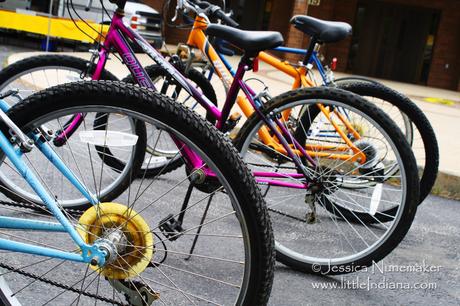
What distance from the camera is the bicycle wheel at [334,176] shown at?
309 cm

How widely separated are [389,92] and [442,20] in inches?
745

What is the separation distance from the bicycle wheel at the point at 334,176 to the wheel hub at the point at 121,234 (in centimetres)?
122

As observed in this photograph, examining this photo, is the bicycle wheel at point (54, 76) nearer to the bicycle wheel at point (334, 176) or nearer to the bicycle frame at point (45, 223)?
the bicycle wheel at point (334, 176)

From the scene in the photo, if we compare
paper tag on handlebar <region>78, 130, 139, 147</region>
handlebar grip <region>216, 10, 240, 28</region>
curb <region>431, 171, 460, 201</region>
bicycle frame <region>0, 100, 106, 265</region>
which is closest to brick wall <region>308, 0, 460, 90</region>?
curb <region>431, 171, 460, 201</region>

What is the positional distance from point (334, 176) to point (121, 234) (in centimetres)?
153

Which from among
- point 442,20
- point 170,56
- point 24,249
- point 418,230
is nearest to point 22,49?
point 170,56

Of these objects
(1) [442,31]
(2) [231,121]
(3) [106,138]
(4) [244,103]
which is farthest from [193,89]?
(1) [442,31]

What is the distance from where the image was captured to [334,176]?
3.32m

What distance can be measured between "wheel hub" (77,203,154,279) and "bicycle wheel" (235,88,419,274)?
1221mm

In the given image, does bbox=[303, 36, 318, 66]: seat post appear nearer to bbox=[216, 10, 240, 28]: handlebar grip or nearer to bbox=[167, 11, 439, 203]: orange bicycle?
bbox=[167, 11, 439, 203]: orange bicycle

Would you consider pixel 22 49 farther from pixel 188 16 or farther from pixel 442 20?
pixel 442 20

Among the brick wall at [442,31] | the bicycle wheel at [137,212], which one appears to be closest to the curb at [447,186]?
the bicycle wheel at [137,212]

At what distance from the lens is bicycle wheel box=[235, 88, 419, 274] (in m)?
3.09

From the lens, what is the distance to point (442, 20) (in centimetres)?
2098
